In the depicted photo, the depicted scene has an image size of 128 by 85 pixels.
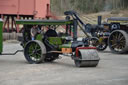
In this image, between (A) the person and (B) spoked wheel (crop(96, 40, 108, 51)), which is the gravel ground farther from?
(B) spoked wheel (crop(96, 40, 108, 51))

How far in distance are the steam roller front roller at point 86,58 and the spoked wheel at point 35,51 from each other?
164 cm

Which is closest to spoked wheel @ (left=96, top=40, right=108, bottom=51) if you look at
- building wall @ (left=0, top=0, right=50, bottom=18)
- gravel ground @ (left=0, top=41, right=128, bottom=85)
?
gravel ground @ (left=0, top=41, right=128, bottom=85)

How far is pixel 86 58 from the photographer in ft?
39.4

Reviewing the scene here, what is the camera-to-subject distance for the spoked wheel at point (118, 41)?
17.7m

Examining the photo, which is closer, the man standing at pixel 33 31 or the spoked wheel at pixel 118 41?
the man standing at pixel 33 31

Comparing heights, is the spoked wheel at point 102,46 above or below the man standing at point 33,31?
below

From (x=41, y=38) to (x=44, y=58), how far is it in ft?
2.92

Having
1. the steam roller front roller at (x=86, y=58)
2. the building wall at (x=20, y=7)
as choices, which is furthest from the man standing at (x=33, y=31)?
the building wall at (x=20, y=7)

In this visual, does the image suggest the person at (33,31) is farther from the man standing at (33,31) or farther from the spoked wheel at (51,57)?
the spoked wheel at (51,57)

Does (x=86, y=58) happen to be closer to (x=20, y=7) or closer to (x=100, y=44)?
(x=100, y=44)

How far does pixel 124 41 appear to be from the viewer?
1798cm

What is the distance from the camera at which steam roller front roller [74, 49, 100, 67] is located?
12.0 metres

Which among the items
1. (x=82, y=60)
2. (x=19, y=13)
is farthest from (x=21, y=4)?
(x=82, y=60)

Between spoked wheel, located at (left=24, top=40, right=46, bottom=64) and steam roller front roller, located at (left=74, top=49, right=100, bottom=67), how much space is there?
5.38 ft
